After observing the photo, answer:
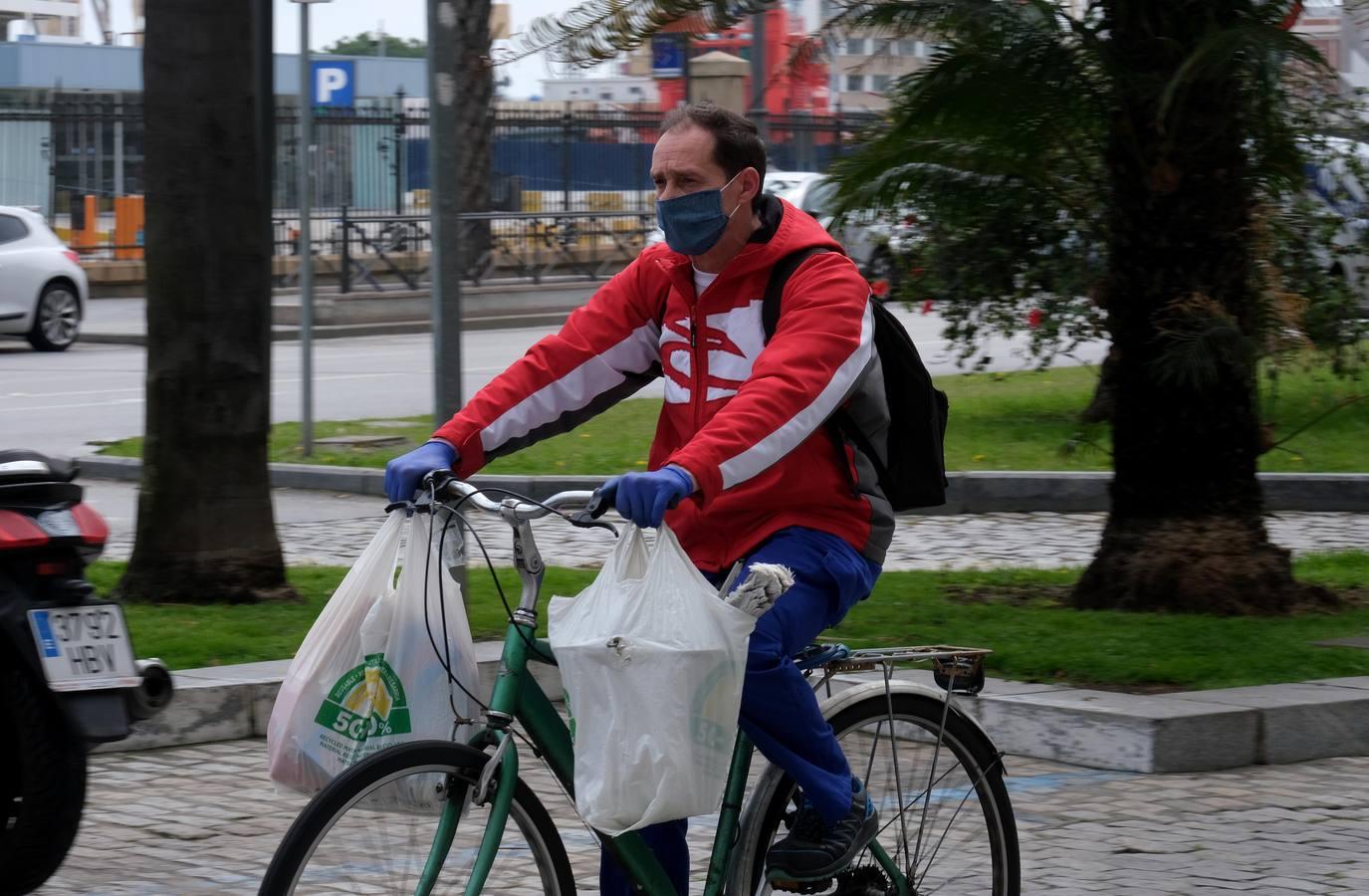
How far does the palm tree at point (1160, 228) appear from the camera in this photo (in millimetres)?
7949

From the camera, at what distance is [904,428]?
12.8 ft

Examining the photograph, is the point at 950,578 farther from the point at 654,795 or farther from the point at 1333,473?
the point at 654,795

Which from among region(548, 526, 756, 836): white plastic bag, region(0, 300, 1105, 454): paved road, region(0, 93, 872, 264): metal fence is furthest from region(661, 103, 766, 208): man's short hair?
region(0, 93, 872, 264): metal fence

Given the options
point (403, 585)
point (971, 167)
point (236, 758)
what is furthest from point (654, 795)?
point (971, 167)

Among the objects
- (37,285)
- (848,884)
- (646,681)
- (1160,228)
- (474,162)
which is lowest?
(848,884)

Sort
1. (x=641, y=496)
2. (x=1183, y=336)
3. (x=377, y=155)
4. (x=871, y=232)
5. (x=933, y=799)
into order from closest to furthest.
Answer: (x=641, y=496) → (x=933, y=799) → (x=1183, y=336) → (x=871, y=232) → (x=377, y=155)

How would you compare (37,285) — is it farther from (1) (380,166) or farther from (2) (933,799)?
(2) (933,799)

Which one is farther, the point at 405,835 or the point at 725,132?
the point at 725,132

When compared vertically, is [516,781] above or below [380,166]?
below

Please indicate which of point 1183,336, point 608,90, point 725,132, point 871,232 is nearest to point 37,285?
point 871,232

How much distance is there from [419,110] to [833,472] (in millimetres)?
29594

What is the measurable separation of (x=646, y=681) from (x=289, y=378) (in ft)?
52.6

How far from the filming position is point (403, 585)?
355 cm

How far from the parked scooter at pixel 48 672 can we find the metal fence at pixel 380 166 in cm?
2366
